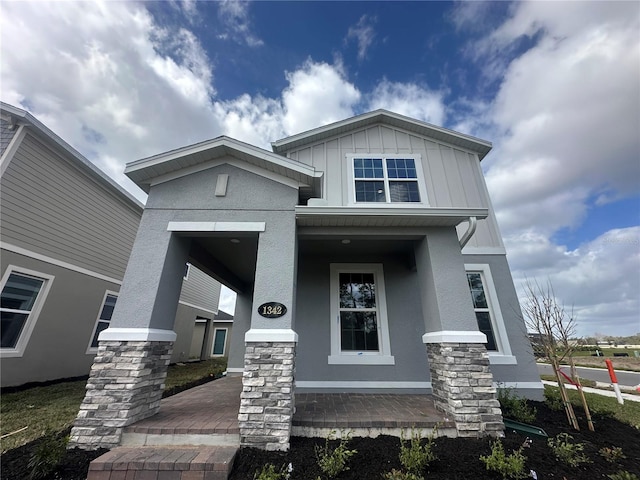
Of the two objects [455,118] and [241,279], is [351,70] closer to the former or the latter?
[455,118]

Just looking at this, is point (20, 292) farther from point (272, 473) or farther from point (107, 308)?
point (272, 473)

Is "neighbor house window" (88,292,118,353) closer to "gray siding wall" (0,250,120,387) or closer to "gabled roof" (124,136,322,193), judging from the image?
"gray siding wall" (0,250,120,387)

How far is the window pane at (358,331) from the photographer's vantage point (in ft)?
19.3

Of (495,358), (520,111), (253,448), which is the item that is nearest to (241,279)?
(253,448)

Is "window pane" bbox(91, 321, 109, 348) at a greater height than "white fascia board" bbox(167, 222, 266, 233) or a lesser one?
lesser

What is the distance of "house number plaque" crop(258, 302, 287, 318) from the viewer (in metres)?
3.80

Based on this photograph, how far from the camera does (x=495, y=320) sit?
6.06 meters

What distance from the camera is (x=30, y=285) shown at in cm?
670

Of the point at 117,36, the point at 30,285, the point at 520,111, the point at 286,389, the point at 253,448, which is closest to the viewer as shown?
the point at 253,448

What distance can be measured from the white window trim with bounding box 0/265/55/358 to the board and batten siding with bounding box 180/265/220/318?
20.4 ft

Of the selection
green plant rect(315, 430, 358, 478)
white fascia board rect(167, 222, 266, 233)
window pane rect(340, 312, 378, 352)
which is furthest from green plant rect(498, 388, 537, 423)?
white fascia board rect(167, 222, 266, 233)

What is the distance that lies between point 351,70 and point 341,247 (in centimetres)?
783

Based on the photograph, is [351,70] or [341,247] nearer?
[341,247]

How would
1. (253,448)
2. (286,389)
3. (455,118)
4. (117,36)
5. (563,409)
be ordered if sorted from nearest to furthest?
(253,448) < (286,389) < (563,409) < (117,36) < (455,118)
